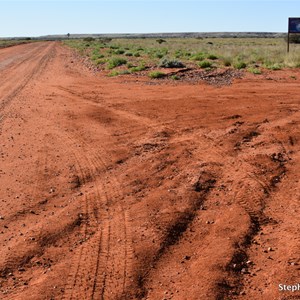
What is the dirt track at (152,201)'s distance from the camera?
467cm

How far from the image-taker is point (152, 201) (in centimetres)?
639

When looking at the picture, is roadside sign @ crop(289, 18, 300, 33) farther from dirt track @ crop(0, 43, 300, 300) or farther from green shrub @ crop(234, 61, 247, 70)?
dirt track @ crop(0, 43, 300, 300)

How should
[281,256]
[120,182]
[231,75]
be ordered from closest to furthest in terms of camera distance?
1. [281,256]
2. [120,182]
3. [231,75]

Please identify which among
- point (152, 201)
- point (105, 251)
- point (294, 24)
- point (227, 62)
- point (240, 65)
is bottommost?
point (105, 251)

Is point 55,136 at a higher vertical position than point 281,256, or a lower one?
higher

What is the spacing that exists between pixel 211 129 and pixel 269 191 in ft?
11.0

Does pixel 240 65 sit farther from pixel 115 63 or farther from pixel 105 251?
pixel 105 251

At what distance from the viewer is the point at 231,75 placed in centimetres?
1742

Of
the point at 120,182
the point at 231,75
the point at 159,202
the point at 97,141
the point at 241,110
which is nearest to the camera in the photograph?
the point at 159,202

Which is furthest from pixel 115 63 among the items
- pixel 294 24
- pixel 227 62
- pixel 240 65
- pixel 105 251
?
pixel 105 251

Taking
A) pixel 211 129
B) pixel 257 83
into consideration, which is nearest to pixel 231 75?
pixel 257 83

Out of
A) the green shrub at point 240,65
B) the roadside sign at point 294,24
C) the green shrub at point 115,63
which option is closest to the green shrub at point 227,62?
the green shrub at point 240,65

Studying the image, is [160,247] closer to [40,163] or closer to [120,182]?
[120,182]

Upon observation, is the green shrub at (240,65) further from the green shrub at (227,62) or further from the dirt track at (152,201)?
the dirt track at (152,201)
